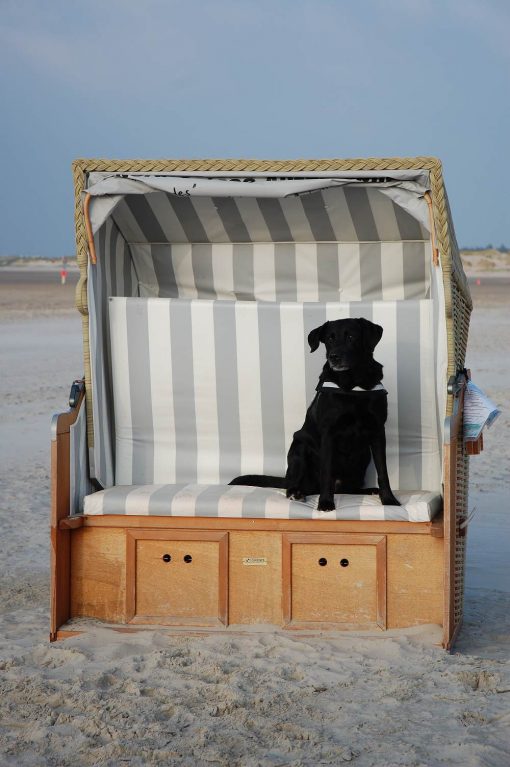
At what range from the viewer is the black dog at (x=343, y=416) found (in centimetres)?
432

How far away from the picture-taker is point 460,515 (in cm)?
434

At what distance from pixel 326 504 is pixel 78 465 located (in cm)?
106

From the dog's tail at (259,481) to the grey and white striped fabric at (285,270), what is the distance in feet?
3.30

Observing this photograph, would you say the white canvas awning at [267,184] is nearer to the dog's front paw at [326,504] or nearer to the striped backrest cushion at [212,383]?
the striped backrest cushion at [212,383]

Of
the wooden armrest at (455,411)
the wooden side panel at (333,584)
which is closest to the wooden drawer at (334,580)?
the wooden side panel at (333,584)

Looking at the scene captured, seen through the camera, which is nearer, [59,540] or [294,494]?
[59,540]

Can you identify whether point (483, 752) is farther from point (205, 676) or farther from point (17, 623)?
point (17, 623)

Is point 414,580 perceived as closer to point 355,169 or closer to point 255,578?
point 255,578

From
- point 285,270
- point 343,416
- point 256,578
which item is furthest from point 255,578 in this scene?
point 285,270

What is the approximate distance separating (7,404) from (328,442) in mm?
6170

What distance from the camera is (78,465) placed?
441 cm

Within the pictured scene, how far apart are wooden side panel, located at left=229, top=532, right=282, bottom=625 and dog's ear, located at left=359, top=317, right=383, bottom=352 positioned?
2.91 feet

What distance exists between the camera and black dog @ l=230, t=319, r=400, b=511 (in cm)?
432

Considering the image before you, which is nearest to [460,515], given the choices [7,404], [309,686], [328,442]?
[328,442]
